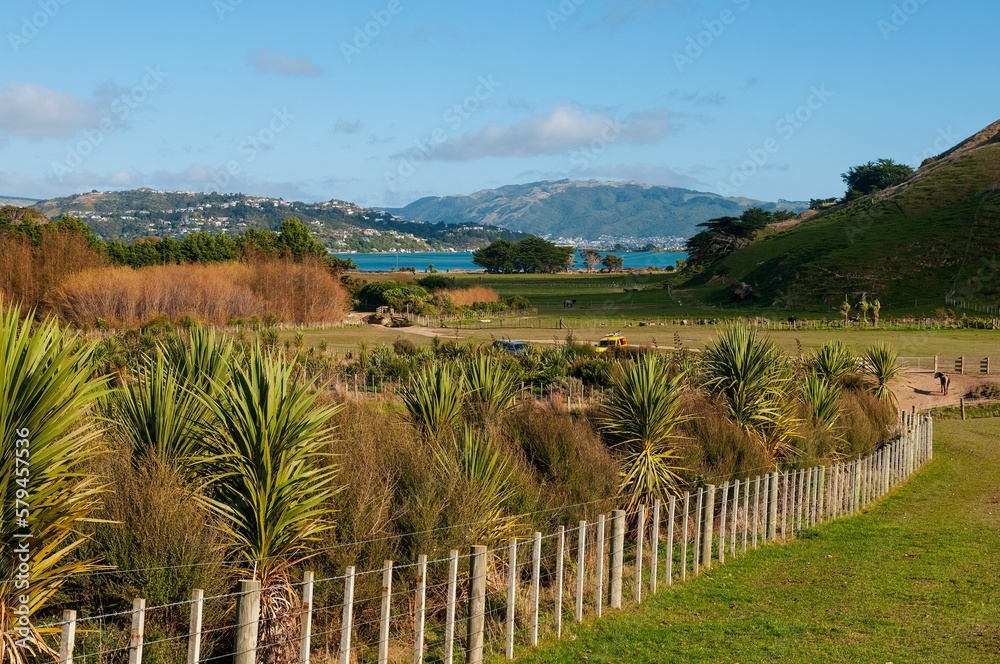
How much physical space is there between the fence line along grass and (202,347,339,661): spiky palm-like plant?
0.89 feet

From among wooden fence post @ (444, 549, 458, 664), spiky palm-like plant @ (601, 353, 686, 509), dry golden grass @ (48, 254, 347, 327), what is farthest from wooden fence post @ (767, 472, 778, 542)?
dry golden grass @ (48, 254, 347, 327)

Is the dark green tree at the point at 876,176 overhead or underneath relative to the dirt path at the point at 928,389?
overhead

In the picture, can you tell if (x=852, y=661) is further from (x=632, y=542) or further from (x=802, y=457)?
(x=802, y=457)

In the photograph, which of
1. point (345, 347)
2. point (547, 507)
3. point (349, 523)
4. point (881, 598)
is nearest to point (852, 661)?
point (881, 598)

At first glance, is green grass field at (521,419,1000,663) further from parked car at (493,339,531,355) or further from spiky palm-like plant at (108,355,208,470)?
parked car at (493,339,531,355)

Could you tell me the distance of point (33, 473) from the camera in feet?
21.5

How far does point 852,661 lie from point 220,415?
665 cm

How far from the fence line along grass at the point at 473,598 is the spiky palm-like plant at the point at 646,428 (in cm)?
49

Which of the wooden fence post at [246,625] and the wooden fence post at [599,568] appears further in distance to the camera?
the wooden fence post at [599,568]

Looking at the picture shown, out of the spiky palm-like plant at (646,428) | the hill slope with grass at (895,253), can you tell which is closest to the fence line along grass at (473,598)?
the spiky palm-like plant at (646,428)

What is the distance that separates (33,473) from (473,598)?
160 inches

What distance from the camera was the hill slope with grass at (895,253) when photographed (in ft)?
282

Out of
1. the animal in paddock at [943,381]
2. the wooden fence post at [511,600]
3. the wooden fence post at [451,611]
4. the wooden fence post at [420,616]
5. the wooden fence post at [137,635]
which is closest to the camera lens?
the wooden fence post at [137,635]

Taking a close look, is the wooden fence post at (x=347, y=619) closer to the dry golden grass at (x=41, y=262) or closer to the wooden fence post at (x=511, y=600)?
the wooden fence post at (x=511, y=600)
